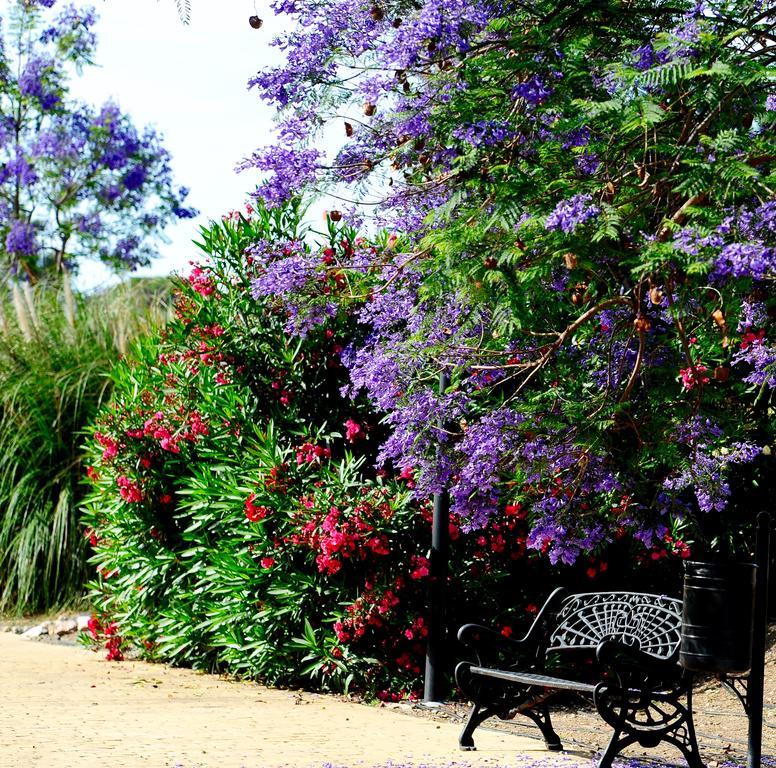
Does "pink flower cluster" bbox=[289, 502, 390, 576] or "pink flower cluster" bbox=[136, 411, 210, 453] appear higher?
"pink flower cluster" bbox=[136, 411, 210, 453]

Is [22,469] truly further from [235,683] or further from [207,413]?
[235,683]

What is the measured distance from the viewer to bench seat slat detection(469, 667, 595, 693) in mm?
5057

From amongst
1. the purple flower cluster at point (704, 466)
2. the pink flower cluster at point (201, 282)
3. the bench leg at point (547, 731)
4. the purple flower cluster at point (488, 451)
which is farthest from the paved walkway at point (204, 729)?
the pink flower cluster at point (201, 282)

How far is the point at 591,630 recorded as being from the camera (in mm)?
5953

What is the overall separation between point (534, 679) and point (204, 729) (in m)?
1.76

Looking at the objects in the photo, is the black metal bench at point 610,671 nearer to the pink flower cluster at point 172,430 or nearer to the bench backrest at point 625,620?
the bench backrest at point 625,620

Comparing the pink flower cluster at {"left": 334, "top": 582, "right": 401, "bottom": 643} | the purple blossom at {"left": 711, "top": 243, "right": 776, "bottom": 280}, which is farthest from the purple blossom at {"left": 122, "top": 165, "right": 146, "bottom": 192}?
the purple blossom at {"left": 711, "top": 243, "right": 776, "bottom": 280}

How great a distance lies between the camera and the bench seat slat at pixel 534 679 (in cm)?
506

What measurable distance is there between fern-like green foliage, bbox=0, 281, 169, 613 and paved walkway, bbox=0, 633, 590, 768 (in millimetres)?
2517

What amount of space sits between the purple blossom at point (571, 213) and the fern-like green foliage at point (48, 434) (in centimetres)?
668

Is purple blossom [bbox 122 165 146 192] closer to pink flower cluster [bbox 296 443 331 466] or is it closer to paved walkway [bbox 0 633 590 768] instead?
paved walkway [bbox 0 633 590 768]

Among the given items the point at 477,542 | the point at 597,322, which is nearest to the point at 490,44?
the point at 597,322

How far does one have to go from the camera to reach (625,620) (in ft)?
19.4

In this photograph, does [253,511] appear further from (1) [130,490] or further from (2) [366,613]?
(1) [130,490]
